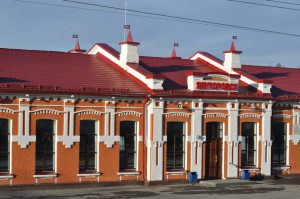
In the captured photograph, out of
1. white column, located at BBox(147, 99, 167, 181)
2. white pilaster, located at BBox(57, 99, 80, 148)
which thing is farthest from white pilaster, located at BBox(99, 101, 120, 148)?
white column, located at BBox(147, 99, 167, 181)

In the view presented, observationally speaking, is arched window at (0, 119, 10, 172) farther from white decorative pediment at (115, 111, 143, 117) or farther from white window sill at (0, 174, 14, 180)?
white decorative pediment at (115, 111, 143, 117)

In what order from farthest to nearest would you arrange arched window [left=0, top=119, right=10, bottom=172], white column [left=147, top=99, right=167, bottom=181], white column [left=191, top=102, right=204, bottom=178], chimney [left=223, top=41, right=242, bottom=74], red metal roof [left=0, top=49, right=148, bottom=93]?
chimney [left=223, top=41, right=242, bottom=74]
white column [left=191, top=102, right=204, bottom=178]
white column [left=147, top=99, right=167, bottom=181]
red metal roof [left=0, top=49, right=148, bottom=93]
arched window [left=0, top=119, right=10, bottom=172]

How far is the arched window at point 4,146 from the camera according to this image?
24078 mm

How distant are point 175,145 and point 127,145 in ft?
7.85

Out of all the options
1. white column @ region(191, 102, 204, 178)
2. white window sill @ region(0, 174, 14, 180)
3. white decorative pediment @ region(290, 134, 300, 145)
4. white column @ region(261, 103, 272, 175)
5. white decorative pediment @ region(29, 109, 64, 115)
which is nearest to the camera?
white window sill @ region(0, 174, 14, 180)

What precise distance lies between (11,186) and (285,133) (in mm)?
14938

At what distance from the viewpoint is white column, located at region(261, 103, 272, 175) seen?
30125 millimetres

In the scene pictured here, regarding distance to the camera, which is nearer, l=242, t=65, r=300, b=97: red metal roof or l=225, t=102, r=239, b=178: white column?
l=225, t=102, r=239, b=178: white column

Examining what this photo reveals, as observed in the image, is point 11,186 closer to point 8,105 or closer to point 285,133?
point 8,105

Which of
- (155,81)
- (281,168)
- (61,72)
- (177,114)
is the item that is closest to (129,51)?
(155,81)

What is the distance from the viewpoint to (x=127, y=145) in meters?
26.9

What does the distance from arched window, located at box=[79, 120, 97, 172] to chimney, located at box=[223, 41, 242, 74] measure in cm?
933

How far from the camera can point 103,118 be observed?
26.1 m

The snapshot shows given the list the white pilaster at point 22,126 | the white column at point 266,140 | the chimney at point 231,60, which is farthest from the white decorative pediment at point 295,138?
the white pilaster at point 22,126
